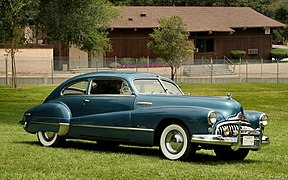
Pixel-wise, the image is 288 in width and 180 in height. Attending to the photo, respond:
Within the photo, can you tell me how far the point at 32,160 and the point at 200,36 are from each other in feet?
182

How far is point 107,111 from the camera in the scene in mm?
11828

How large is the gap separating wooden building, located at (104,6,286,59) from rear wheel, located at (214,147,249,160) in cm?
4924

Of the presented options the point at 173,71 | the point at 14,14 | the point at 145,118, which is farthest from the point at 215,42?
the point at 145,118

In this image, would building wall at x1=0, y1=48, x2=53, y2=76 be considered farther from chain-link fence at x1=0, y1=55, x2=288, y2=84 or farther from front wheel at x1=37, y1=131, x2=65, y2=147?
front wheel at x1=37, y1=131, x2=65, y2=147

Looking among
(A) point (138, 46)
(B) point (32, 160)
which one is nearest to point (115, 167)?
(B) point (32, 160)

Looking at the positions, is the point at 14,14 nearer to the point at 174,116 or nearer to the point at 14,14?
the point at 14,14

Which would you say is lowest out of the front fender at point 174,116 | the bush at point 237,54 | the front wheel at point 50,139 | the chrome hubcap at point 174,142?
the front wheel at point 50,139

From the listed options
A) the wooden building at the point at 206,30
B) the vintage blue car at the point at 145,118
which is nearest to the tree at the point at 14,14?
the vintage blue car at the point at 145,118

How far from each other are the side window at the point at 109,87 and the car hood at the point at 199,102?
45cm

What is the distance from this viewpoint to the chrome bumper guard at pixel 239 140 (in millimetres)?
10391

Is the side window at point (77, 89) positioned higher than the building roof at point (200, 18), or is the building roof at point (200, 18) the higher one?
the building roof at point (200, 18)

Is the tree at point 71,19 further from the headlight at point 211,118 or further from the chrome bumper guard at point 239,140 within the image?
the headlight at point 211,118

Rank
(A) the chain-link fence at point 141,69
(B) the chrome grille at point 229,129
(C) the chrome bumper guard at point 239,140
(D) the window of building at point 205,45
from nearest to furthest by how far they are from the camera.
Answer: (C) the chrome bumper guard at point 239,140 < (B) the chrome grille at point 229,129 < (A) the chain-link fence at point 141,69 < (D) the window of building at point 205,45

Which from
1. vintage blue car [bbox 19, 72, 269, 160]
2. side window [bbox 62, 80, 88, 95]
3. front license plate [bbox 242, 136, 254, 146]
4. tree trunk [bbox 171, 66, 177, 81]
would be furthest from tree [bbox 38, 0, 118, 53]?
tree trunk [bbox 171, 66, 177, 81]
